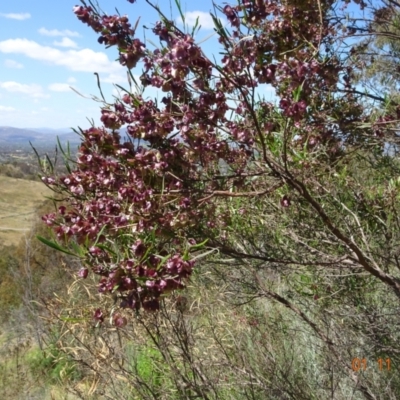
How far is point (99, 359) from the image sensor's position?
3332 mm

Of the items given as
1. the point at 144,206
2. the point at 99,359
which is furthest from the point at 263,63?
the point at 99,359

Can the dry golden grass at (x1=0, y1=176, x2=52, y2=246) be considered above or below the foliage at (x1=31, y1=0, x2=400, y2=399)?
below

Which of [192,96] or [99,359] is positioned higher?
[192,96]

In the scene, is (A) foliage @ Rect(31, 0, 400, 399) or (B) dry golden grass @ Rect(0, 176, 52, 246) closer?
(A) foliage @ Rect(31, 0, 400, 399)

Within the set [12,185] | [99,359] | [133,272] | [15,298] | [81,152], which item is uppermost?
[81,152]

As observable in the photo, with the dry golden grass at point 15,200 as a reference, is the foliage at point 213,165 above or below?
above

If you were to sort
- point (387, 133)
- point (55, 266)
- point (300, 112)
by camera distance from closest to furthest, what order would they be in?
point (300, 112), point (387, 133), point (55, 266)

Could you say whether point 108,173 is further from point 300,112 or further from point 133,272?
point 300,112

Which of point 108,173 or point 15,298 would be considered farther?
point 15,298

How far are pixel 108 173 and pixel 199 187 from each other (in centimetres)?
40

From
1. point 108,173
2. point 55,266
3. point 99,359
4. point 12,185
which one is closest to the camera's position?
point 108,173

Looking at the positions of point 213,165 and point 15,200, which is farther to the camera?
point 15,200

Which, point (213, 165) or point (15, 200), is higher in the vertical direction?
point (213, 165)

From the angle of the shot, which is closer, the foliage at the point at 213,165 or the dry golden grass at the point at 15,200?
the foliage at the point at 213,165
